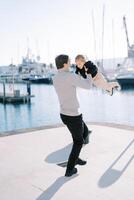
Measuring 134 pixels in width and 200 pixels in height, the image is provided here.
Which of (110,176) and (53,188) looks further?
(110,176)

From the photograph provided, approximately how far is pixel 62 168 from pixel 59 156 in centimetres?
53

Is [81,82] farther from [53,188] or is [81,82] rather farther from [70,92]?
[53,188]

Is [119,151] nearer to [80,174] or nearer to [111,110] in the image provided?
[80,174]

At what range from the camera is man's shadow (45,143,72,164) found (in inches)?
191

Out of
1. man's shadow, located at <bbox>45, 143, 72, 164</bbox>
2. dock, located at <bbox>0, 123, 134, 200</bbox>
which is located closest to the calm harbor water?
dock, located at <bbox>0, 123, 134, 200</bbox>

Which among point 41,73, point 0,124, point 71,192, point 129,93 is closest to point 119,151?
point 71,192

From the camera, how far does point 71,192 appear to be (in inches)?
146

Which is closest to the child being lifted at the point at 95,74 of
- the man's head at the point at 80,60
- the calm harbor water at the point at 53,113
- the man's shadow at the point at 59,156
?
the man's head at the point at 80,60

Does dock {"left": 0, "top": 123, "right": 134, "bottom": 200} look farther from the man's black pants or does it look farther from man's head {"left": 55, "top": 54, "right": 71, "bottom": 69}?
man's head {"left": 55, "top": 54, "right": 71, "bottom": 69}

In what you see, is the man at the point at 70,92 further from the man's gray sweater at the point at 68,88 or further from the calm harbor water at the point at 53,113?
the calm harbor water at the point at 53,113

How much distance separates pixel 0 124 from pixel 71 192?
30.3 metres

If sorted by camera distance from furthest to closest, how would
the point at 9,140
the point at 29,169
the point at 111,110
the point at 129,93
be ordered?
1. the point at 129,93
2. the point at 111,110
3. the point at 9,140
4. the point at 29,169

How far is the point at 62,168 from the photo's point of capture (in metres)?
4.51

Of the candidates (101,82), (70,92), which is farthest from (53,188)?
(101,82)
